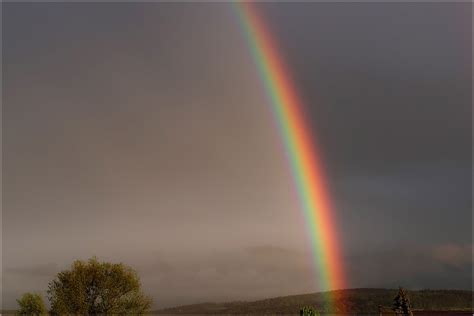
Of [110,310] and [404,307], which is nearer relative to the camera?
[404,307]

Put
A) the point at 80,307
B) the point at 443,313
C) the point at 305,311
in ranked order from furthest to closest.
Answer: the point at 443,313, the point at 80,307, the point at 305,311

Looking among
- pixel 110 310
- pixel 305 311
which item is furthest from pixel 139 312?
pixel 305 311

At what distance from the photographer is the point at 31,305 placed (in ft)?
299

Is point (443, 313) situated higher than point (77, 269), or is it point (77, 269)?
point (77, 269)

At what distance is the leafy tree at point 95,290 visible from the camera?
8231 cm

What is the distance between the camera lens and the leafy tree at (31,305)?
3580 inches

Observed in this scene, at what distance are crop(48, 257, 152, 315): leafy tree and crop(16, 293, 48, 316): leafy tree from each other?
746 centimetres

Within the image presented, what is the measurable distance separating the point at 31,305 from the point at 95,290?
49.5ft

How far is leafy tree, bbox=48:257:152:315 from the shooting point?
82.3 metres

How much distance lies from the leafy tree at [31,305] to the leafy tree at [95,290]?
7.46 m

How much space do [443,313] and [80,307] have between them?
63.7m

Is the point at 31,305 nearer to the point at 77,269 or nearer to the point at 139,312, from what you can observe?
the point at 77,269

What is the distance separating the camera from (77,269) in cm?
8388

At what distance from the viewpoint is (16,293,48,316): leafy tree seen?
3580 inches
